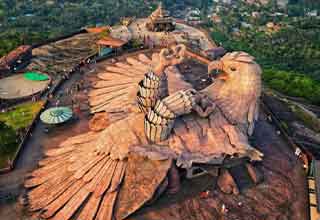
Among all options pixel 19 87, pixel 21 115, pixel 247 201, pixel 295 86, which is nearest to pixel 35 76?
pixel 19 87

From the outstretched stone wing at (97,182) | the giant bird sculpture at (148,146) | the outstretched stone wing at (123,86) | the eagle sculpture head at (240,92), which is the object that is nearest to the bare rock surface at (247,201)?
the giant bird sculpture at (148,146)

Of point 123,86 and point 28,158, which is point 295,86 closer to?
point 123,86

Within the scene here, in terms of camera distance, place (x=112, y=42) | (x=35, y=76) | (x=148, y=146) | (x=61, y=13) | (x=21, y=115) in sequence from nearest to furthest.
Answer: (x=148, y=146)
(x=21, y=115)
(x=35, y=76)
(x=112, y=42)
(x=61, y=13)

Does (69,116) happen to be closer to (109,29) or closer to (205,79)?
(205,79)

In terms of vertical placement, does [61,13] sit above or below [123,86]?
below

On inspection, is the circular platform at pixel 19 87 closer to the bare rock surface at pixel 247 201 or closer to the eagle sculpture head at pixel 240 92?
the eagle sculpture head at pixel 240 92

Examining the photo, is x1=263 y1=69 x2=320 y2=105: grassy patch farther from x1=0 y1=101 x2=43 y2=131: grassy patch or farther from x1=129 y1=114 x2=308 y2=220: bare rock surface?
x1=0 y1=101 x2=43 y2=131: grassy patch

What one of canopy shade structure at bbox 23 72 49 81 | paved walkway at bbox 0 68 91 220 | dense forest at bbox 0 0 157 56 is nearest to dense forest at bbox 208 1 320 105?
dense forest at bbox 0 0 157 56
